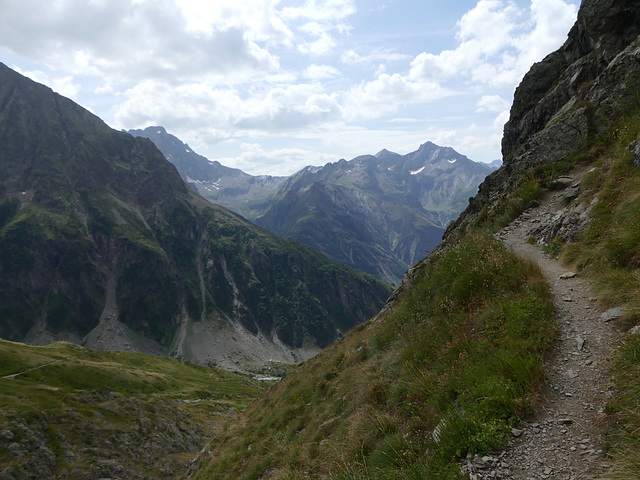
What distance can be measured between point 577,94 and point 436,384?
35972mm

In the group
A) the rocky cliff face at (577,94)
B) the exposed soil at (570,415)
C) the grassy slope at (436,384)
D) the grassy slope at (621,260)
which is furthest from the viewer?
the rocky cliff face at (577,94)

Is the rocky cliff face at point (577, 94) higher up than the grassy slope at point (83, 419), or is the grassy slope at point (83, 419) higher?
the rocky cliff face at point (577, 94)

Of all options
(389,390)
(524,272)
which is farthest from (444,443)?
(524,272)

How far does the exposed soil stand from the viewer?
194 inches

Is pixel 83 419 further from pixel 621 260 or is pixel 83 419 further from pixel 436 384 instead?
pixel 621 260

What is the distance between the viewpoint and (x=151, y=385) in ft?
444

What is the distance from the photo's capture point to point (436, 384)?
7.86 metres

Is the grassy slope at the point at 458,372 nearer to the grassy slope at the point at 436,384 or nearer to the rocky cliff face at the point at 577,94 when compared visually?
the grassy slope at the point at 436,384

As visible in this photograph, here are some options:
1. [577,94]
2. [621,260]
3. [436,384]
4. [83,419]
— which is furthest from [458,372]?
[83,419]

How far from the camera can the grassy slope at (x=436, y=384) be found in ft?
19.9

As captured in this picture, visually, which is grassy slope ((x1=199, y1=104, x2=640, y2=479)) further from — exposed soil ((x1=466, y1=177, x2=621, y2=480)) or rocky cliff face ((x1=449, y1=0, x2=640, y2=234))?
rocky cliff face ((x1=449, y1=0, x2=640, y2=234))

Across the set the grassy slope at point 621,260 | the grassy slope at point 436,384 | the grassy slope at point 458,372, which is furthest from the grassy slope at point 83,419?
the grassy slope at point 621,260

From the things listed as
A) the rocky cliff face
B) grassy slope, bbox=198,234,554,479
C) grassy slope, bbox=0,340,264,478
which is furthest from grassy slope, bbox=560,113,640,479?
grassy slope, bbox=0,340,264,478

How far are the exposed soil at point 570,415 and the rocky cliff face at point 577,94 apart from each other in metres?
19.1
